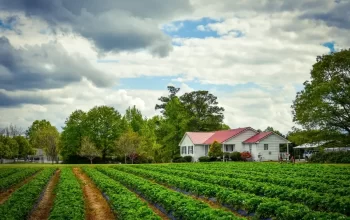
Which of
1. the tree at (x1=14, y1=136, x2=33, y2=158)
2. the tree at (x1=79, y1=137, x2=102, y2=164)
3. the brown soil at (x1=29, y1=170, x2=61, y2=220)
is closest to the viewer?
the brown soil at (x1=29, y1=170, x2=61, y2=220)

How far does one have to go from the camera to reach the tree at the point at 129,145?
65438 mm

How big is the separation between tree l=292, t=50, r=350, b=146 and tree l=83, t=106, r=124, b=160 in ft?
127

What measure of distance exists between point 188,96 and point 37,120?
71.2m

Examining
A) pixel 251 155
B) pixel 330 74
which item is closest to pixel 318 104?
pixel 330 74

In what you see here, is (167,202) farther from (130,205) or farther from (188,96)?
(188,96)

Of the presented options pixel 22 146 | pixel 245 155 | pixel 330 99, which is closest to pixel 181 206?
pixel 330 99

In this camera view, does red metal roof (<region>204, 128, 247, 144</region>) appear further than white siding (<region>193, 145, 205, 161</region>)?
No

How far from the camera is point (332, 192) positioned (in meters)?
17.2

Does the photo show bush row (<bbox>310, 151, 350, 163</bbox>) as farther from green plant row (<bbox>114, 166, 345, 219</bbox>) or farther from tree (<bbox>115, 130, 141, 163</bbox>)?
tree (<bbox>115, 130, 141, 163</bbox>)

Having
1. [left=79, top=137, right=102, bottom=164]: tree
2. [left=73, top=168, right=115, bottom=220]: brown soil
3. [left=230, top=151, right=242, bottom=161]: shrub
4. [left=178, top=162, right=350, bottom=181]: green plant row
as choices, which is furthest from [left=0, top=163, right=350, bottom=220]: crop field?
[left=79, top=137, right=102, bottom=164]: tree

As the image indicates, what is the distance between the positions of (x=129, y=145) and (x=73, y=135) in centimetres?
1458

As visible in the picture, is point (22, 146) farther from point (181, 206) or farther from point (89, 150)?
point (181, 206)

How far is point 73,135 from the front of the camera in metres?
73.4

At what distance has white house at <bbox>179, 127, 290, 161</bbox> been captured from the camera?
200 feet
